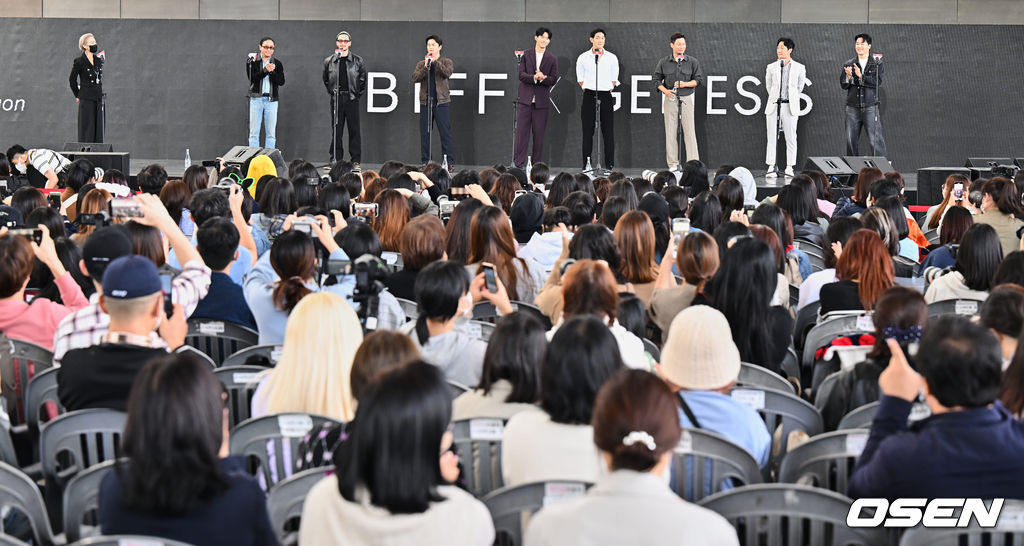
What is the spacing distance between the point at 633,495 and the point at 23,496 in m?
1.65

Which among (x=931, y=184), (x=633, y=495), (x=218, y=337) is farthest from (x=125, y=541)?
(x=931, y=184)

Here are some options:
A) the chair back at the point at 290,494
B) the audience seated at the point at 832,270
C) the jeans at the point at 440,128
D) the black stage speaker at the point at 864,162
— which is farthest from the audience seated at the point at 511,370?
the jeans at the point at 440,128

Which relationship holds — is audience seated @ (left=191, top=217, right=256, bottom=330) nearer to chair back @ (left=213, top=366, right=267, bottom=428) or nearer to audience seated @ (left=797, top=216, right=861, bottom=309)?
chair back @ (left=213, top=366, right=267, bottom=428)

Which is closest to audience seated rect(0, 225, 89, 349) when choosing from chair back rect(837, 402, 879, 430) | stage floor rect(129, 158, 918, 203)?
chair back rect(837, 402, 879, 430)

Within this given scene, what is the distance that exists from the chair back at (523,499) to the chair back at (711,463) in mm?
564

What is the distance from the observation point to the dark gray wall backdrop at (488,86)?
630 inches

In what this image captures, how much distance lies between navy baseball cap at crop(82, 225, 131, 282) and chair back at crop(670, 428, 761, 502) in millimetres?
2485

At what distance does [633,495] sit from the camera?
2.48 m

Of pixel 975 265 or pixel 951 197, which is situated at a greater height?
pixel 951 197

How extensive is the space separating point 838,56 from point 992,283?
1145 centimetres

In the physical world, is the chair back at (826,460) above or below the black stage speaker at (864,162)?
below

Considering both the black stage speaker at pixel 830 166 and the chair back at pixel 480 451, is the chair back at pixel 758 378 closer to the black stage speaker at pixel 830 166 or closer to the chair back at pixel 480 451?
the chair back at pixel 480 451

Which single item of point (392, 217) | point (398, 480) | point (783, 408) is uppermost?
point (392, 217)

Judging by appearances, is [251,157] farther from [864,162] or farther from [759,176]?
[864,162]
